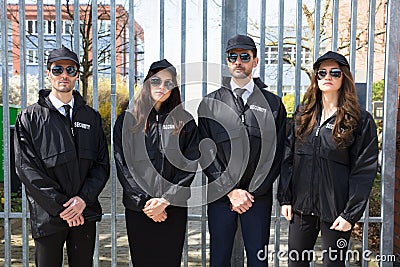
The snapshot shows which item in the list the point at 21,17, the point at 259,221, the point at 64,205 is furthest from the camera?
the point at 21,17

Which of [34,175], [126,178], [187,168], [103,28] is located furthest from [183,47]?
[103,28]

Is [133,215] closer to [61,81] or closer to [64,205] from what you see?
[64,205]

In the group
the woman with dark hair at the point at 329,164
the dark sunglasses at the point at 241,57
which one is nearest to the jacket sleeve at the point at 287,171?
the woman with dark hair at the point at 329,164

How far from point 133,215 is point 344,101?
1727 millimetres

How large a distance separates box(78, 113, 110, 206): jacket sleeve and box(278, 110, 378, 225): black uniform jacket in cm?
140

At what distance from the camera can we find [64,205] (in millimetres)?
3510

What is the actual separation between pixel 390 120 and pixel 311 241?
5.23 feet

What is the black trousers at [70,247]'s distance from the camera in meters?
3.55

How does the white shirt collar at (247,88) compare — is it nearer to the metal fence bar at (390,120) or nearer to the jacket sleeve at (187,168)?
the jacket sleeve at (187,168)

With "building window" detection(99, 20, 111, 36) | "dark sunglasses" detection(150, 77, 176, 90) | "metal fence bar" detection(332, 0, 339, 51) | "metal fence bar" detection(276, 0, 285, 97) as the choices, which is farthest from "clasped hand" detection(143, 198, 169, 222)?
"building window" detection(99, 20, 111, 36)

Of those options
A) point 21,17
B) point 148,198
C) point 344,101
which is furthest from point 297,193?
point 21,17

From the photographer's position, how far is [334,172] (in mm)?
3521

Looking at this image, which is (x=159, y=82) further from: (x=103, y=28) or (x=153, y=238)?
(x=103, y=28)

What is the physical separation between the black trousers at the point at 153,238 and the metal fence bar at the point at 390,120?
203 centimetres
